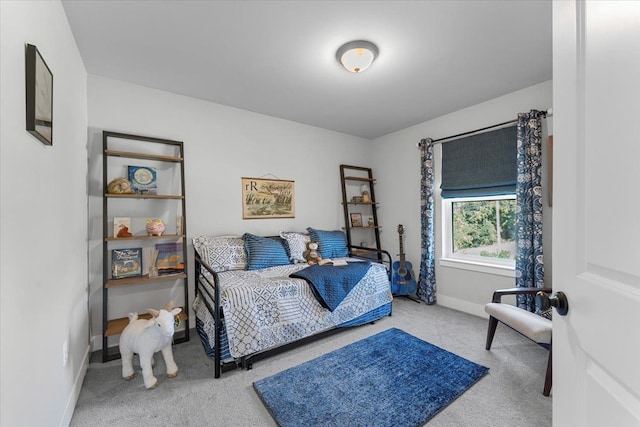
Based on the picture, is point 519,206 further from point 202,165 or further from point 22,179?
point 22,179

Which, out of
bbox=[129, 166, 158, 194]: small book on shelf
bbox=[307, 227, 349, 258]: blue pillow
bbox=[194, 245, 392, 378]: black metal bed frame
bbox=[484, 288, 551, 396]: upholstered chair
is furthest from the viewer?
bbox=[307, 227, 349, 258]: blue pillow

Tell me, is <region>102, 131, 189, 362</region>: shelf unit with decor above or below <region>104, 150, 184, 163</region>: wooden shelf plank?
below

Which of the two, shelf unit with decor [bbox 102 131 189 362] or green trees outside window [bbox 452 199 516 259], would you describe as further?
green trees outside window [bbox 452 199 516 259]

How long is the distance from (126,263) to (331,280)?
1903 mm

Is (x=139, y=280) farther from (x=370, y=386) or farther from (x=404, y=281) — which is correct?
(x=404, y=281)

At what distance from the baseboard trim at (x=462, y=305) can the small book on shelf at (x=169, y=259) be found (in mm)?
3132

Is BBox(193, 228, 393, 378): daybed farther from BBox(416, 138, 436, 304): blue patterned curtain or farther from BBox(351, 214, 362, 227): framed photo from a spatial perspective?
BBox(351, 214, 362, 227): framed photo

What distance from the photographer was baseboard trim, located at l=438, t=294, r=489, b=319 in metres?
3.22

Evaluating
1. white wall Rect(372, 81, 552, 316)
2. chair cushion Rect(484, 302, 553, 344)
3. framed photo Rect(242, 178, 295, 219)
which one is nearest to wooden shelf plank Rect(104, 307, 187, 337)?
framed photo Rect(242, 178, 295, 219)

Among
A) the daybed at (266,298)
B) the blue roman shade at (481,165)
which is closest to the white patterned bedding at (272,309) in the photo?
the daybed at (266,298)

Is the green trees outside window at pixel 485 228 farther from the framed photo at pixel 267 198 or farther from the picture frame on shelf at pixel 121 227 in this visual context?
the picture frame on shelf at pixel 121 227

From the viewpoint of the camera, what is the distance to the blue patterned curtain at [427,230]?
11.9 feet

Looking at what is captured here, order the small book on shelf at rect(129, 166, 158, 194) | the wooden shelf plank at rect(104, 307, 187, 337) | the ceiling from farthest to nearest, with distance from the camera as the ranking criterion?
the small book on shelf at rect(129, 166, 158, 194) < the wooden shelf plank at rect(104, 307, 187, 337) < the ceiling

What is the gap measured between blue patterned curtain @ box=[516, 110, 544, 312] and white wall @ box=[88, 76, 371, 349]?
7.37 feet
